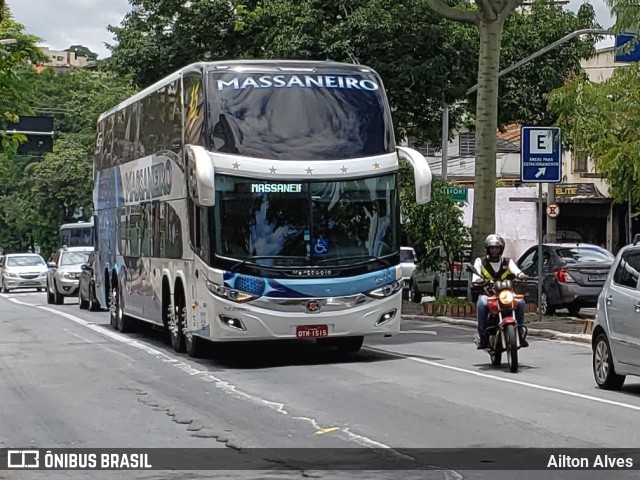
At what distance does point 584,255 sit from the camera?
1100 inches

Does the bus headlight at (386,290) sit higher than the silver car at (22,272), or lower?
A: higher

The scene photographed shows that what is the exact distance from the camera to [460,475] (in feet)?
31.6

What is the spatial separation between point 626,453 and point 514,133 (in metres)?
57.9

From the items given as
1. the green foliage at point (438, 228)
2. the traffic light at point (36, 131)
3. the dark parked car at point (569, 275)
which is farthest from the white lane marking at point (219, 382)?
the traffic light at point (36, 131)

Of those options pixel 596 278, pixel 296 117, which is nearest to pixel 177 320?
pixel 296 117

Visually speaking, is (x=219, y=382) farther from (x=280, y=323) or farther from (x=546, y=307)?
(x=546, y=307)

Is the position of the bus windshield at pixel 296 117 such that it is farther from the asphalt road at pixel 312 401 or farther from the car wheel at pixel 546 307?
the car wheel at pixel 546 307

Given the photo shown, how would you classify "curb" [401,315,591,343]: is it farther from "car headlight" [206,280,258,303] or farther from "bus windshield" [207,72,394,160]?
"car headlight" [206,280,258,303]

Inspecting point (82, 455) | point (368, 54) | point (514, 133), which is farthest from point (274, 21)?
point (514, 133)

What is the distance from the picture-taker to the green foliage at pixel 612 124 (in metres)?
20.6

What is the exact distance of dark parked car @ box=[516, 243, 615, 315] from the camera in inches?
1067

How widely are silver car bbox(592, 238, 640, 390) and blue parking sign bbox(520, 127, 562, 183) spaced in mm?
8505

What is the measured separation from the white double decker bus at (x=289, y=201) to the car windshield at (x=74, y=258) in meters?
23.1

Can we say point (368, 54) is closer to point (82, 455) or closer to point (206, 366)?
point (206, 366)
